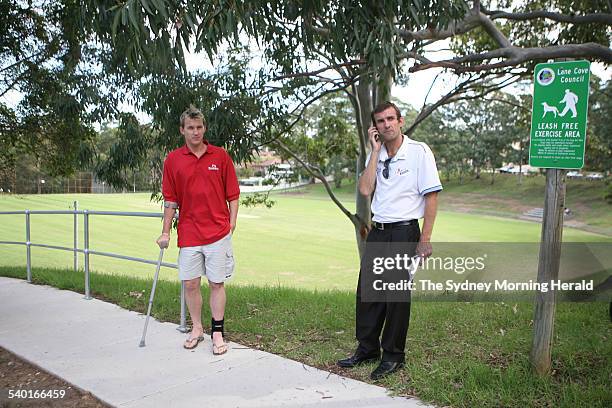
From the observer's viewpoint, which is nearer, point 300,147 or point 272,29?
point 272,29

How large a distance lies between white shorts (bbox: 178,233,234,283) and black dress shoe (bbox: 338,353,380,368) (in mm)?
1141

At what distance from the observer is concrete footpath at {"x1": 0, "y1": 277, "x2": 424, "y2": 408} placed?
10.8 ft

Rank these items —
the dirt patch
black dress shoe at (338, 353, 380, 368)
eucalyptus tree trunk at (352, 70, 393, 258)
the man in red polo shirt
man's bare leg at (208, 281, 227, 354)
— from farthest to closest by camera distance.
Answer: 1. eucalyptus tree trunk at (352, 70, 393, 258)
2. man's bare leg at (208, 281, 227, 354)
3. the man in red polo shirt
4. black dress shoe at (338, 353, 380, 368)
5. the dirt patch

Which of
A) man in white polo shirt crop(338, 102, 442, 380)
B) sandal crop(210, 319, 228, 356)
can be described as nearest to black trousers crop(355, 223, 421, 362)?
man in white polo shirt crop(338, 102, 442, 380)

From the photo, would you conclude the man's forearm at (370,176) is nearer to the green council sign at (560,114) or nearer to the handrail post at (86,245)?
the green council sign at (560,114)

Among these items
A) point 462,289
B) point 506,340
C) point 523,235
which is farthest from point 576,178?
point 506,340

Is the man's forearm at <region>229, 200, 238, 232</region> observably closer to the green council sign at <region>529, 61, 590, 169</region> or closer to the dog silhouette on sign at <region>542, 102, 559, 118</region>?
the green council sign at <region>529, 61, 590, 169</region>

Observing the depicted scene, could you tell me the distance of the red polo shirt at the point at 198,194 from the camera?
13.2ft

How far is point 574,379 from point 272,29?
3.20 metres

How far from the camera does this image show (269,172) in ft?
39.4

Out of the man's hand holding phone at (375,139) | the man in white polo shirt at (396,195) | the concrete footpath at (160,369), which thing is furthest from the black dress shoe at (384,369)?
the man's hand holding phone at (375,139)

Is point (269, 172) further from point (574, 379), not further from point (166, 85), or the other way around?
point (574, 379)

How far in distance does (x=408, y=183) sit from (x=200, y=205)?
5.28 ft

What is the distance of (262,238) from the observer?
31.7 m
